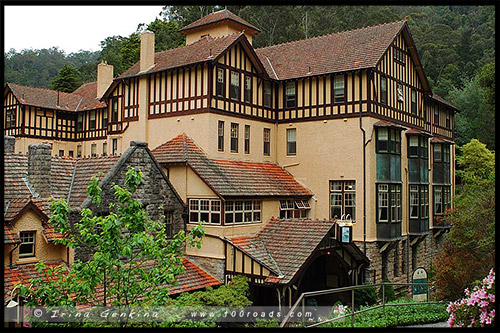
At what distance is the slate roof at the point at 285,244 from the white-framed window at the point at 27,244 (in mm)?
7445

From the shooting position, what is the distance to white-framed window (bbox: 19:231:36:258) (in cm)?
1512

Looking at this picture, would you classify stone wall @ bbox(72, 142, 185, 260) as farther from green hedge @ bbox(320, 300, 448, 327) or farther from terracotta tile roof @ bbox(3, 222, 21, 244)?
green hedge @ bbox(320, 300, 448, 327)

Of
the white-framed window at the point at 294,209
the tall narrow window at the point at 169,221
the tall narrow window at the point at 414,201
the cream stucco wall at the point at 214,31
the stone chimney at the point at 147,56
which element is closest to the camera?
the tall narrow window at the point at 169,221

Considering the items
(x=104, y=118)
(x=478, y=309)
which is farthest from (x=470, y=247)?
(x=104, y=118)

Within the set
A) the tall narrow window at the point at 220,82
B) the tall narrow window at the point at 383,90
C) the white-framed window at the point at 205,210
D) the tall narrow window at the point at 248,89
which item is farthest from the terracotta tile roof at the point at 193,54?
the tall narrow window at the point at 383,90

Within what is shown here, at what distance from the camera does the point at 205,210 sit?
20.5 metres

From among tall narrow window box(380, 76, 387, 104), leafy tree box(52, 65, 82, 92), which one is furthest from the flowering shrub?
leafy tree box(52, 65, 82, 92)

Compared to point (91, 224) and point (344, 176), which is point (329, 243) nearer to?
point (344, 176)

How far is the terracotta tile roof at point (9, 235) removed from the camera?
1402 centimetres

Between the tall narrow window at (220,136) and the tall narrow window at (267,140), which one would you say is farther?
the tall narrow window at (267,140)

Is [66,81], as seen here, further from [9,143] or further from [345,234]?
[345,234]

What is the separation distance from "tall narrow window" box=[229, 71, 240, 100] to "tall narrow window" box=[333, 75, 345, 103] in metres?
4.83

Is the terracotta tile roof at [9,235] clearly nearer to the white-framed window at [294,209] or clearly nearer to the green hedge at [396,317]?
the green hedge at [396,317]

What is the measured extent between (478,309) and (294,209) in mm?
16337
